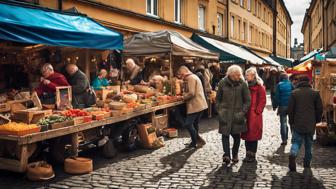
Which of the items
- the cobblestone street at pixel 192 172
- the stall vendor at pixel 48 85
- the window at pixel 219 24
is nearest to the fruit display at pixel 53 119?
the cobblestone street at pixel 192 172

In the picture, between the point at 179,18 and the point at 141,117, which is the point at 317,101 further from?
the point at 179,18

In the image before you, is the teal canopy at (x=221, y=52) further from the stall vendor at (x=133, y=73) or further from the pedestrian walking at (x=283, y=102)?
the pedestrian walking at (x=283, y=102)

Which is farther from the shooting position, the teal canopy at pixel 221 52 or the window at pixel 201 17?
the window at pixel 201 17

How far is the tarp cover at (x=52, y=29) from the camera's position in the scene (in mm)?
7523

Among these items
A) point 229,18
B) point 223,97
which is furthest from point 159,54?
point 229,18

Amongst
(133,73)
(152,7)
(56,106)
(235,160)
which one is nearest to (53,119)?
(56,106)

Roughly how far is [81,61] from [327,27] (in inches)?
1062

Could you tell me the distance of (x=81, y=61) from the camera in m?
13.6

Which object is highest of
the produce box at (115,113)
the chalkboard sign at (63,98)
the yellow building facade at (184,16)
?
the yellow building facade at (184,16)

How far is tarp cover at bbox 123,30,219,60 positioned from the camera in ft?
42.0

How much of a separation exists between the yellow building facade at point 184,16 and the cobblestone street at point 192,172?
650 centimetres

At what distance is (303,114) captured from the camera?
Result: 7.12 meters

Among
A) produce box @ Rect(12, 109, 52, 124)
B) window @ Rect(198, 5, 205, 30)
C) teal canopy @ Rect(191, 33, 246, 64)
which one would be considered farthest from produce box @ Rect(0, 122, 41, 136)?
window @ Rect(198, 5, 205, 30)

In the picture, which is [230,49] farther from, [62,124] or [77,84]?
[62,124]
